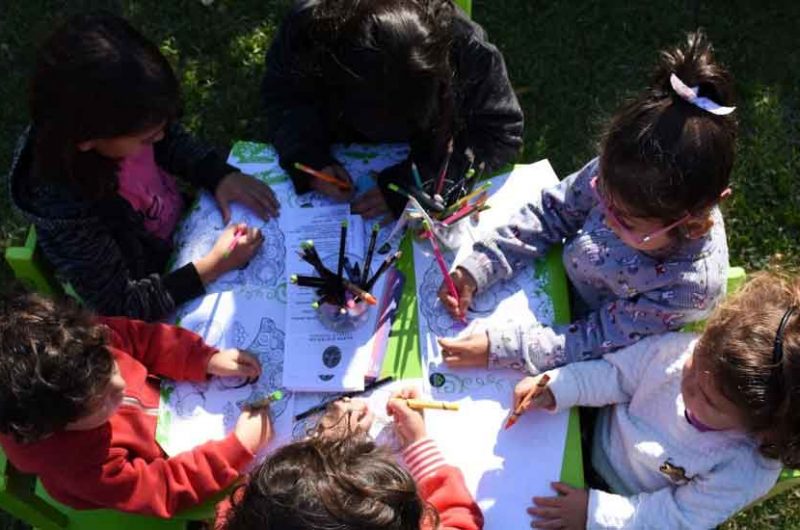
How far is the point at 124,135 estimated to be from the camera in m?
1.82

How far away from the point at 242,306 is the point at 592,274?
874mm

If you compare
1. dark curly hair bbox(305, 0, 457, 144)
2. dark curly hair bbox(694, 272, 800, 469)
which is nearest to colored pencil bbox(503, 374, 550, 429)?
dark curly hair bbox(694, 272, 800, 469)

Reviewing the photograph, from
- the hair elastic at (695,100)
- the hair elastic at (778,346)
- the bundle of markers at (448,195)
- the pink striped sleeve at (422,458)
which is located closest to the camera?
the hair elastic at (778,346)

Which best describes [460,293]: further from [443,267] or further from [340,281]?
[340,281]

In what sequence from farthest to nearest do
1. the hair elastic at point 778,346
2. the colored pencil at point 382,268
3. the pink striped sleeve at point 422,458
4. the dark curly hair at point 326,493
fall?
the colored pencil at point 382,268, the pink striped sleeve at point 422,458, the hair elastic at point 778,346, the dark curly hair at point 326,493

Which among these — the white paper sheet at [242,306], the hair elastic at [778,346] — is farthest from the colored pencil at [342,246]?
the hair elastic at [778,346]

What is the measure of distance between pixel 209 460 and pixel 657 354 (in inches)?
40.8

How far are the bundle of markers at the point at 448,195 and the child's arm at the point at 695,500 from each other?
0.76 m

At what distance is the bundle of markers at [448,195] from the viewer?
77.4 inches

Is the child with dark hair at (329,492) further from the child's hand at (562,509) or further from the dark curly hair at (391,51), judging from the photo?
the dark curly hair at (391,51)

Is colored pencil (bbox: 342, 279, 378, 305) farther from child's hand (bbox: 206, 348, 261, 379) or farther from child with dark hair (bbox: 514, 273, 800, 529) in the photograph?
child with dark hair (bbox: 514, 273, 800, 529)

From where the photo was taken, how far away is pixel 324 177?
2020 millimetres

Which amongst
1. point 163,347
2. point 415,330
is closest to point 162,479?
point 163,347

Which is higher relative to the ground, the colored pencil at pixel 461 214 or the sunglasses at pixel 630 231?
the sunglasses at pixel 630 231
